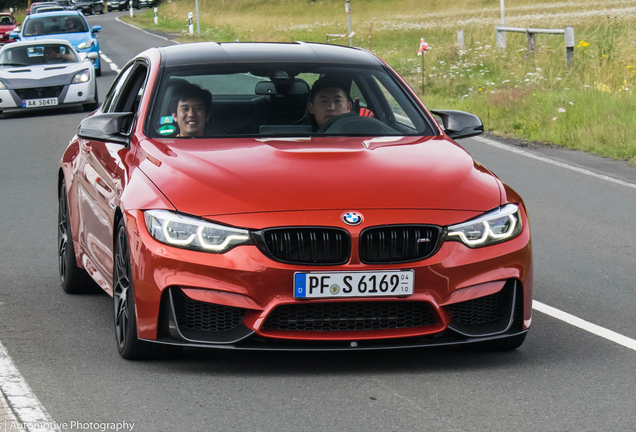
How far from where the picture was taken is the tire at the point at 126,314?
4.83m

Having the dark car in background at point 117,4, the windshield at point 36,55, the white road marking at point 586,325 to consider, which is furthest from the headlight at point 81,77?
the dark car in background at point 117,4

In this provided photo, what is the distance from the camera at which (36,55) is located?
2025 cm

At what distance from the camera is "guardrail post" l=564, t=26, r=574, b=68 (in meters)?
18.1

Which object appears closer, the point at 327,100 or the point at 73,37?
the point at 327,100

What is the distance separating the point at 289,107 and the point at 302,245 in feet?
6.10

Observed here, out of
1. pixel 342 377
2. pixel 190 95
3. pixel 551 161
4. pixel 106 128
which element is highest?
pixel 190 95

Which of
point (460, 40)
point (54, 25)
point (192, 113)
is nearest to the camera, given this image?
point (192, 113)

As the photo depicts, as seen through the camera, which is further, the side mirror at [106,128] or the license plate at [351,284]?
the side mirror at [106,128]

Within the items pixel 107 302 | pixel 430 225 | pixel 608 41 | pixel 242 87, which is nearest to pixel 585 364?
pixel 430 225

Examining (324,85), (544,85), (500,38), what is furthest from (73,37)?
(324,85)

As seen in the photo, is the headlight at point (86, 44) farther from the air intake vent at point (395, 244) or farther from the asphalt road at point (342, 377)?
the air intake vent at point (395, 244)

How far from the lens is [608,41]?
18625mm

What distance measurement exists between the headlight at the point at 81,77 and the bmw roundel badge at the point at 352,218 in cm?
1586

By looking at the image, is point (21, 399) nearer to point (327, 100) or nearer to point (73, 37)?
point (327, 100)
